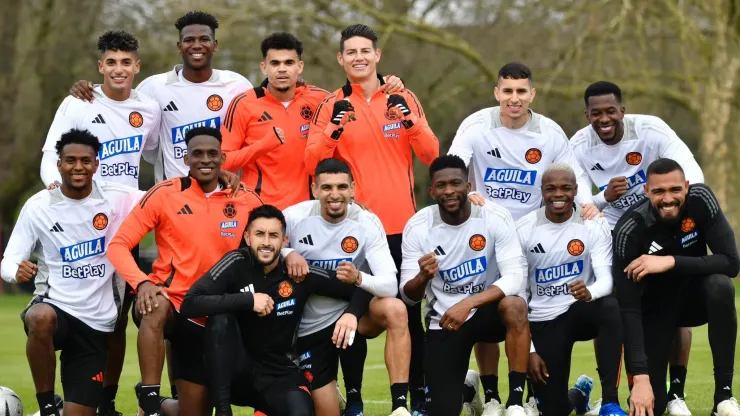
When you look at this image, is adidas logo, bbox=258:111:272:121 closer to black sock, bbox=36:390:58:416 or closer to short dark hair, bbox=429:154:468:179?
short dark hair, bbox=429:154:468:179

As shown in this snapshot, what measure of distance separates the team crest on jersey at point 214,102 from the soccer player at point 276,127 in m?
0.31

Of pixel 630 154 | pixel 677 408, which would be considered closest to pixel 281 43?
pixel 630 154

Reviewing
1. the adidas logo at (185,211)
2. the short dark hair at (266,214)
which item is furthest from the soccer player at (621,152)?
the adidas logo at (185,211)

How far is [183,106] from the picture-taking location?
8.87m

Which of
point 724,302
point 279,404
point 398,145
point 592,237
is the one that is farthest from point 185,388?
point 724,302

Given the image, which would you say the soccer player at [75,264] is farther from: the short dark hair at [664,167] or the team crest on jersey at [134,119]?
the short dark hair at [664,167]

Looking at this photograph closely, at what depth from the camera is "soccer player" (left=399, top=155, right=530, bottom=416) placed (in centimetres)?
788

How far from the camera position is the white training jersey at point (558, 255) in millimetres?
8078

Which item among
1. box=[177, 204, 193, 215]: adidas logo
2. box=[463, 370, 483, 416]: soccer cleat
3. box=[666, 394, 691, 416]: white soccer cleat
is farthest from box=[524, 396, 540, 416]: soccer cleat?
box=[177, 204, 193, 215]: adidas logo

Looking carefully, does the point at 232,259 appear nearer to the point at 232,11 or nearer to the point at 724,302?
the point at 724,302

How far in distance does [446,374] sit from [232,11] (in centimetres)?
1454

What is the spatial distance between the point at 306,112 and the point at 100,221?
1.67 m

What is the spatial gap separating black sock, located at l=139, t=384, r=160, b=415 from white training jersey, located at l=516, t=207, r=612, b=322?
259 cm

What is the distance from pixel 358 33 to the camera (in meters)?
8.35
